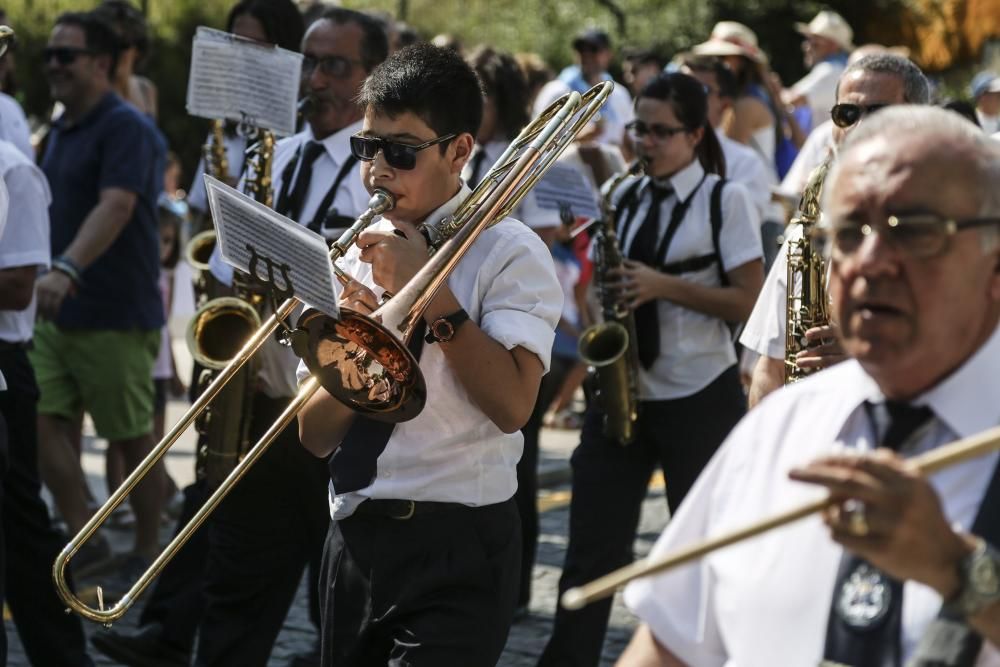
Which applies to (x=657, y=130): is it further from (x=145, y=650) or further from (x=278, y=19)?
(x=145, y=650)

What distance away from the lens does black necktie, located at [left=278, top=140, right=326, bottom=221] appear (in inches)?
206

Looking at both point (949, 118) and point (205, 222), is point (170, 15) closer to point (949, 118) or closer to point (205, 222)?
point (205, 222)

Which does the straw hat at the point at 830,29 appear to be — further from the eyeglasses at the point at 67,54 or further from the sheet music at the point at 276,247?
the sheet music at the point at 276,247

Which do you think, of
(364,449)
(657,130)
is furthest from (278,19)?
(364,449)

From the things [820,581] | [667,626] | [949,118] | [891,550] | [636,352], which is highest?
[949,118]

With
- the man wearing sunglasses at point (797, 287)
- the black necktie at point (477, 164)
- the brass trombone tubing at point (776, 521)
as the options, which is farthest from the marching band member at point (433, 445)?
the black necktie at point (477, 164)

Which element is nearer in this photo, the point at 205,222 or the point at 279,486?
the point at 279,486

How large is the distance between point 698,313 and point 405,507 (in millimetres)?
2257

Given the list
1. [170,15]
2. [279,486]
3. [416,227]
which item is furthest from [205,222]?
[170,15]

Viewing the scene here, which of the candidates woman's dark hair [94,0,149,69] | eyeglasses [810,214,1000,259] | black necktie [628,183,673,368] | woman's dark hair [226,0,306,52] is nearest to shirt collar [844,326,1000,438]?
eyeglasses [810,214,1000,259]

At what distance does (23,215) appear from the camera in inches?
205

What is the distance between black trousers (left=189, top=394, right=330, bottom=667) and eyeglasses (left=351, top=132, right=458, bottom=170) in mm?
1473

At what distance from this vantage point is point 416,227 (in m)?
3.71

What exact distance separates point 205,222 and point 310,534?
2.09 m
